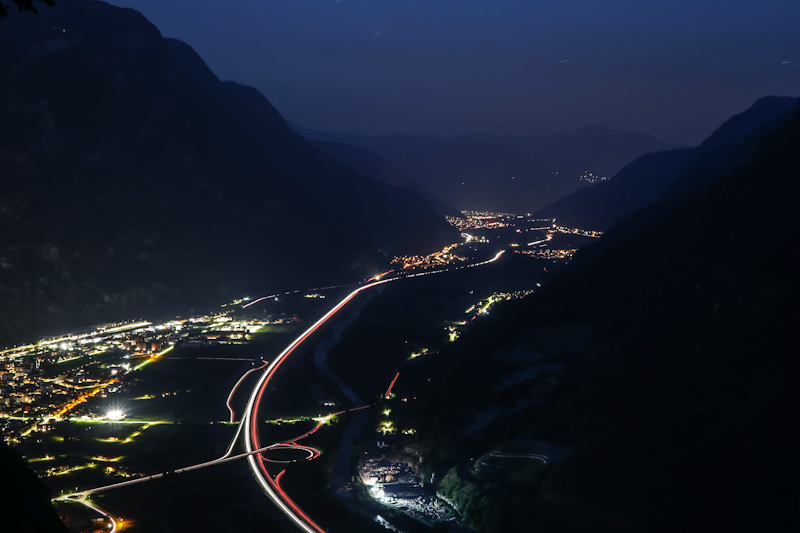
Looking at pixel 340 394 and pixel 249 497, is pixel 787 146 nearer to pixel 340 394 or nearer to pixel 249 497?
pixel 340 394

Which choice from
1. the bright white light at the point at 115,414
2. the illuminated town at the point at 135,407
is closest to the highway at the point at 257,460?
the illuminated town at the point at 135,407

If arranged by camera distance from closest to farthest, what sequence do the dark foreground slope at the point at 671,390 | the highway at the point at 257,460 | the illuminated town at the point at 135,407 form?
the dark foreground slope at the point at 671,390 < the highway at the point at 257,460 < the illuminated town at the point at 135,407

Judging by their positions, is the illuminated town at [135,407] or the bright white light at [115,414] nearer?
the illuminated town at [135,407]

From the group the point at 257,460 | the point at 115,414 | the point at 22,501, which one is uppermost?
the point at 22,501

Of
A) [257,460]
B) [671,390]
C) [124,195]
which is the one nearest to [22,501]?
[257,460]

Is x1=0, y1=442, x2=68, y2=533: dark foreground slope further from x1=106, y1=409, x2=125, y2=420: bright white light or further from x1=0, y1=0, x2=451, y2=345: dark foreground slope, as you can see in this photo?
x1=0, y1=0, x2=451, y2=345: dark foreground slope

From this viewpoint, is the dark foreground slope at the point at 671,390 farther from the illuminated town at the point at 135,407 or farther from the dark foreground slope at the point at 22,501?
the dark foreground slope at the point at 22,501

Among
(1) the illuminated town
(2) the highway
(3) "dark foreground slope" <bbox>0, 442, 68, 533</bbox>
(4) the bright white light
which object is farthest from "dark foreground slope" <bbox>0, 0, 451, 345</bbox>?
(3) "dark foreground slope" <bbox>0, 442, 68, 533</bbox>

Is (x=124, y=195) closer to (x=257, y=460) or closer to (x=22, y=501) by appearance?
(x=257, y=460)
